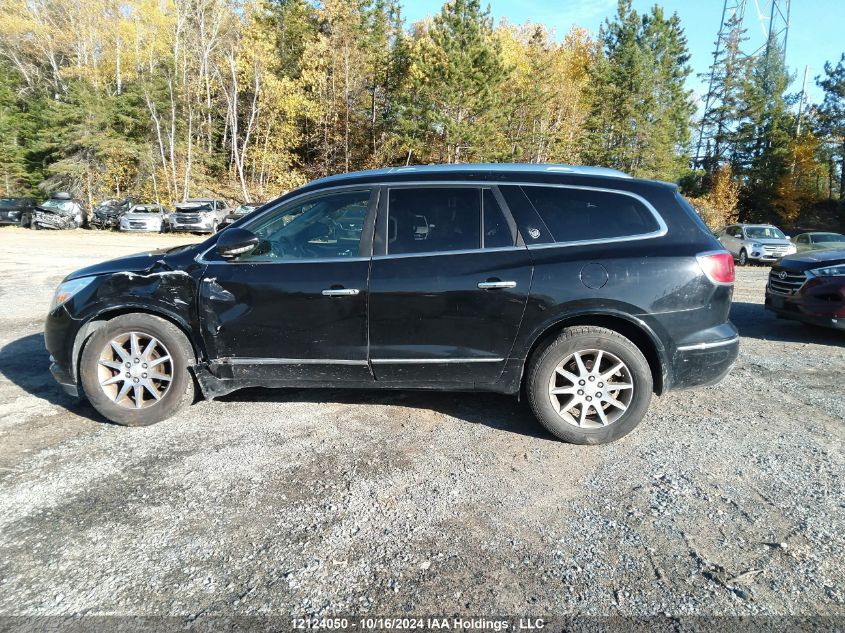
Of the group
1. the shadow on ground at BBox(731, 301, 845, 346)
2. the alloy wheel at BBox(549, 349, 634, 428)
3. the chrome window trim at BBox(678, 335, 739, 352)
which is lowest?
the shadow on ground at BBox(731, 301, 845, 346)

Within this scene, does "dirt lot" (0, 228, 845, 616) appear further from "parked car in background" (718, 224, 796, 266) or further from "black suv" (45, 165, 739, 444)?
"parked car in background" (718, 224, 796, 266)

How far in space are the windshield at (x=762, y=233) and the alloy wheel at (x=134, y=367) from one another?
2208 centimetres

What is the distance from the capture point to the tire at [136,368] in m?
3.80

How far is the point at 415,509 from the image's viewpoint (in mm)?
2871

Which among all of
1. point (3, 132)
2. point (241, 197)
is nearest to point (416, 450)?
point (241, 197)

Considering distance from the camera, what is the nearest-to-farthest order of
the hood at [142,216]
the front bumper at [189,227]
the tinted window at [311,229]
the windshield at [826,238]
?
the tinted window at [311,229] → the windshield at [826,238] → the front bumper at [189,227] → the hood at [142,216]

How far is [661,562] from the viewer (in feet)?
8.06

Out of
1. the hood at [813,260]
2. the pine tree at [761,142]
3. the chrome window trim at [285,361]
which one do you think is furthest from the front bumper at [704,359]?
the pine tree at [761,142]

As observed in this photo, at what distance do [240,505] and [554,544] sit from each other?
5.42ft

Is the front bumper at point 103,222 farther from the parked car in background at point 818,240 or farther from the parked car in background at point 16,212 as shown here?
the parked car in background at point 818,240

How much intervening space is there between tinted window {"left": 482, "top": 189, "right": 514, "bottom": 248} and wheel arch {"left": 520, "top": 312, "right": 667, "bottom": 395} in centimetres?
64

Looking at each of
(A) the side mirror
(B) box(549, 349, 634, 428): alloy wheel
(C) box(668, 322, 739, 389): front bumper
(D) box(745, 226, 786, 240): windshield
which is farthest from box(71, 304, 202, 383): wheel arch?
(D) box(745, 226, 786, 240): windshield

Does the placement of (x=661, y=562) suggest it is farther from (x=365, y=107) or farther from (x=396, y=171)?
(x=365, y=107)

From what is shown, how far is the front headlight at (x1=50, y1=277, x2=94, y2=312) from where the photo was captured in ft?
Answer: 12.9
